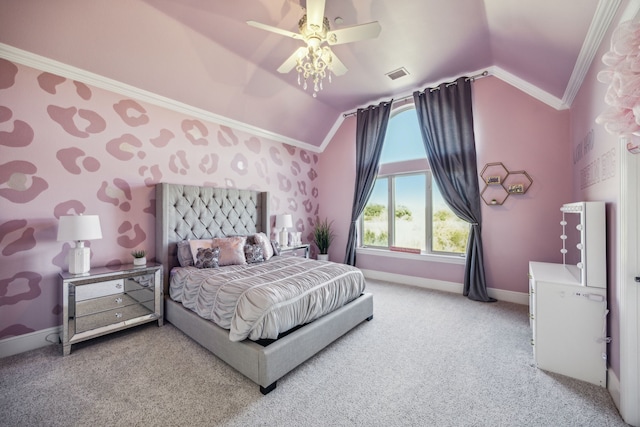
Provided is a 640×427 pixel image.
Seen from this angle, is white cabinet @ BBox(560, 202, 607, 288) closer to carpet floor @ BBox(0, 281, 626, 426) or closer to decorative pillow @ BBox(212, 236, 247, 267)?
carpet floor @ BBox(0, 281, 626, 426)

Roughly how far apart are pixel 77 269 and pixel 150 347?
42.4 inches

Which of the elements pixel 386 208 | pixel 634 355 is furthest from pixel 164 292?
pixel 634 355

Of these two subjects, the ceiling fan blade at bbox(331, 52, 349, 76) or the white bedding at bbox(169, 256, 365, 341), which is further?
the ceiling fan blade at bbox(331, 52, 349, 76)

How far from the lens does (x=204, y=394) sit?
72.5 inches

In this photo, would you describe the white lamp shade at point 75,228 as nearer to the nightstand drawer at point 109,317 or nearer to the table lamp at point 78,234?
the table lamp at point 78,234

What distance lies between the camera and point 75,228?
2389mm

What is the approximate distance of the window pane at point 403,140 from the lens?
15.0ft

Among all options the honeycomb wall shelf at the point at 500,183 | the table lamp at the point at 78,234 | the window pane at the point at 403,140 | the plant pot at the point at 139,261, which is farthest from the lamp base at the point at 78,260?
the honeycomb wall shelf at the point at 500,183

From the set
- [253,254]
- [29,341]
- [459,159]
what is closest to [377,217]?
[459,159]

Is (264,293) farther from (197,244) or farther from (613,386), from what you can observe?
(613,386)

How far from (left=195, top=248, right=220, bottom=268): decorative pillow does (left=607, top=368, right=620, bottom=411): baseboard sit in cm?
375

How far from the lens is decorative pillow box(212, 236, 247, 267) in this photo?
3.31 m

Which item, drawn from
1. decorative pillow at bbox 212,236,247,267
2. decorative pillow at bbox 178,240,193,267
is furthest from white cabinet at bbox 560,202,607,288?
decorative pillow at bbox 178,240,193,267

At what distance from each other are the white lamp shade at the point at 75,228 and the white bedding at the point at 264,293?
3.20 feet
